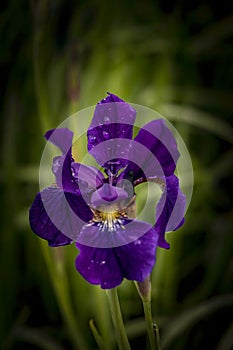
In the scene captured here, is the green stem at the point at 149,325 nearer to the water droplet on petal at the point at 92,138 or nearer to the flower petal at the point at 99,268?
the flower petal at the point at 99,268

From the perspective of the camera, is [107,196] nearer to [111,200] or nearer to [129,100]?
[111,200]

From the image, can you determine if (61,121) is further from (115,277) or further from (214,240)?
(115,277)

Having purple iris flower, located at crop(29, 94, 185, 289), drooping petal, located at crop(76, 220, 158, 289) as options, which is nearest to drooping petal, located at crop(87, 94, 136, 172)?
purple iris flower, located at crop(29, 94, 185, 289)

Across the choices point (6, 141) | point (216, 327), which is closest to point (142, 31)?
point (6, 141)

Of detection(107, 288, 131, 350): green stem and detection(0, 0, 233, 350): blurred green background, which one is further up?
detection(0, 0, 233, 350): blurred green background

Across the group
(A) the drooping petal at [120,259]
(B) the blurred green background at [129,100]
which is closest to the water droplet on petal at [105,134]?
(A) the drooping petal at [120,259]

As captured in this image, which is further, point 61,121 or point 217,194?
point 217,194

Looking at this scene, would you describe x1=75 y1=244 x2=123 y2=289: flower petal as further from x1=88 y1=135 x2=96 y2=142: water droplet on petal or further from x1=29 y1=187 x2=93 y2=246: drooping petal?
x1=88 y1=135 x2=96 y2=142: water droplet on petal
